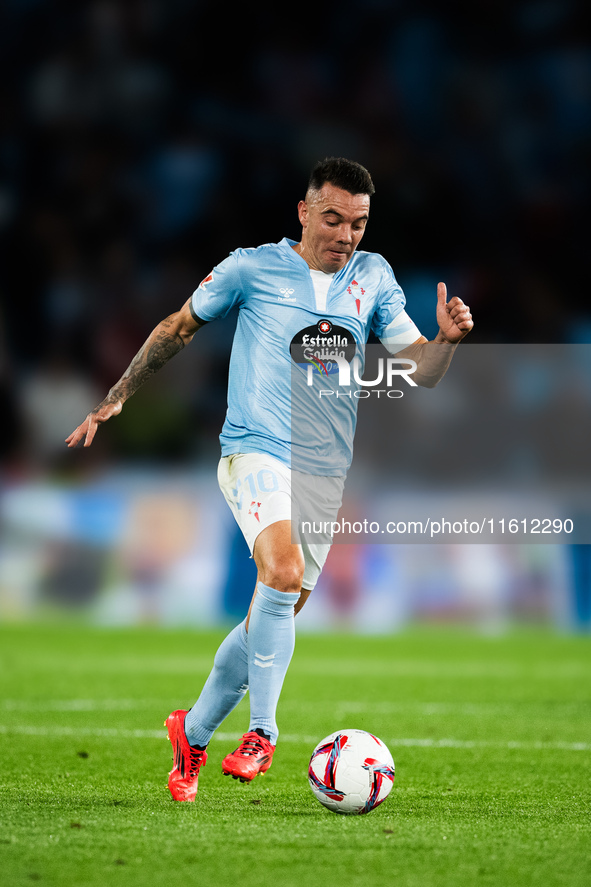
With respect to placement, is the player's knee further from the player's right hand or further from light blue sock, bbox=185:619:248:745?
the player's right hand

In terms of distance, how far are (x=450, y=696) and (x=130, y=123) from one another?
1009cm

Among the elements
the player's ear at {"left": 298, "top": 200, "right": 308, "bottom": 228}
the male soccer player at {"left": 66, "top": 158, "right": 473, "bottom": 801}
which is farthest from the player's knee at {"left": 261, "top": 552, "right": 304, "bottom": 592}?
the player's ear at {"left": 298, "top": 200, "right": 308, "bottom": 228}

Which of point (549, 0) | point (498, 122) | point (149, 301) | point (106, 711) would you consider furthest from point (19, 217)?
point (106, 711)

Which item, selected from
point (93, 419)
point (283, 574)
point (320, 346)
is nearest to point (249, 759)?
point (283, 574)

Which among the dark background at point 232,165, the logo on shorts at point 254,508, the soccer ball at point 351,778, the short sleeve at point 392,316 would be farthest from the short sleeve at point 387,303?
the dark background at point 232,165

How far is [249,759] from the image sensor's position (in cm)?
374

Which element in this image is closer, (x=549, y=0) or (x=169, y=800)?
(x=169, y=800)

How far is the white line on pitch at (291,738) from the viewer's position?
5.45 metres

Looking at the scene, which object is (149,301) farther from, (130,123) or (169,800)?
(169,800)

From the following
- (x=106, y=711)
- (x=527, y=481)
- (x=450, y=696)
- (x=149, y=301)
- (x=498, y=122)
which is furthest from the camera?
(x=498, y=122)

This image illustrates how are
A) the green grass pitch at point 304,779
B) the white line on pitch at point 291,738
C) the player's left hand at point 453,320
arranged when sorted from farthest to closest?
the white line on pitch at point 291,738, the player's left hand at point 453,320, the green grass pitch at point 304,779

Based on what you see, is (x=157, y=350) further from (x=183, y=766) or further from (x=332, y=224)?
(x=183, y=766)

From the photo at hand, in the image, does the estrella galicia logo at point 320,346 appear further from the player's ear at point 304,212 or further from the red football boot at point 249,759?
the red football boot at point 249,759

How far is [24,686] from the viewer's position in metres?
7.50
